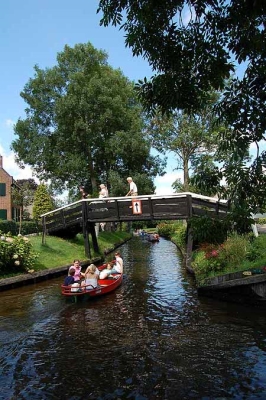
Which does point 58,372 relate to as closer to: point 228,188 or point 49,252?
point 228,188

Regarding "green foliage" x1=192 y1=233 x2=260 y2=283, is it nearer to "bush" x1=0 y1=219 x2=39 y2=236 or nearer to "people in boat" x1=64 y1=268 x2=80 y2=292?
"people in boat" x1=64 y1=268 x2=80 y2=292

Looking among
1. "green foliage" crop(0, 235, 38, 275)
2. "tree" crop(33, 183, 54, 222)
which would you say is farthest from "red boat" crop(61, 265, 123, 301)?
"tree" crop(33, 183, 54, 222)

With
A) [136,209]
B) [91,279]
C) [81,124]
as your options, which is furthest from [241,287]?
[81,124]

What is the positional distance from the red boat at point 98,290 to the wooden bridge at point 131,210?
173 inches

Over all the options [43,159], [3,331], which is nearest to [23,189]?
[43,159]

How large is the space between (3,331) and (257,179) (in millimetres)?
8138

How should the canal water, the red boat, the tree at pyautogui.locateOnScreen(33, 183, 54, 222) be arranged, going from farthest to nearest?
the tree at pyautogui.locateOnScreen(33, 183, 54, 222), the red boat, the canal water

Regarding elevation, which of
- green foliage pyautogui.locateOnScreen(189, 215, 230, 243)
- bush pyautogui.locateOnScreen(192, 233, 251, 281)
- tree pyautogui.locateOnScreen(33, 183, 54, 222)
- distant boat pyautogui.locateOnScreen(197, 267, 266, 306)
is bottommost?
distant boat pyautogui.locateOnScreen(197, 267, 266, 306)

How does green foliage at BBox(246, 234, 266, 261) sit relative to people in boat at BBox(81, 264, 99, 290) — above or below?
above

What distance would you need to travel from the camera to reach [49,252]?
800 inches

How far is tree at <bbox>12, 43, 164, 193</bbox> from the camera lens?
37312 millimetres

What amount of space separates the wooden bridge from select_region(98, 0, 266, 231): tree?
12.5 meters

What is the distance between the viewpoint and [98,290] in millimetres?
13609

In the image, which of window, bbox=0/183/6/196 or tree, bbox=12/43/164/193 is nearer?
tree, bbox=12/43/164/193
